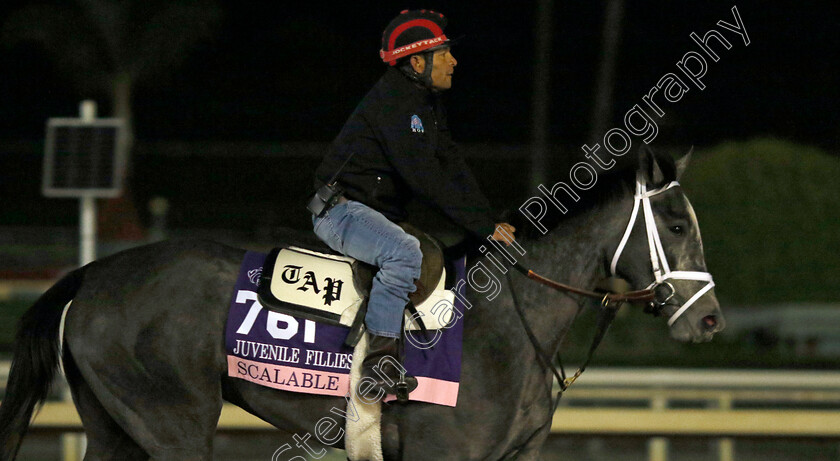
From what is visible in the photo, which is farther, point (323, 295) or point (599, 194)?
point (599, 194)

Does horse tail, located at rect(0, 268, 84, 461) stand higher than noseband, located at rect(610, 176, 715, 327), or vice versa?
noseband, located at rect(610, 176, 715, 327)

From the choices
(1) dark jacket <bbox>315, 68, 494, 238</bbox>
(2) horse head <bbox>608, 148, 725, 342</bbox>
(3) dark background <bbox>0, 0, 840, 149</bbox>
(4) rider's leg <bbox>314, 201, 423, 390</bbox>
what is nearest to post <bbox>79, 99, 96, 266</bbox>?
(1) dark jacket <bbox>315, 68, 494, 238</bbox>

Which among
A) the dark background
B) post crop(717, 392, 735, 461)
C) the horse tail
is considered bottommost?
post crop(717, 392, 735, 461)

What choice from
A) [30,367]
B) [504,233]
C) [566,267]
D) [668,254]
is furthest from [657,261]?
[30,367]

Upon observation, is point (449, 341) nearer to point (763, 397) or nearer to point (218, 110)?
point (763, 397)

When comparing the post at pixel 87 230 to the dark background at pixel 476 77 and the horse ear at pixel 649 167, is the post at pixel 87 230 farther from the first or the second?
the dark background at pixel 476 77

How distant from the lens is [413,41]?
417 centimetres

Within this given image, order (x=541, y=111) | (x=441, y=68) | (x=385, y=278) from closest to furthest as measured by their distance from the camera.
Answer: (x=385, y=278) < (x=441, y=68) < (x=541, y=111)

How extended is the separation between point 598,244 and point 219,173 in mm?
18758

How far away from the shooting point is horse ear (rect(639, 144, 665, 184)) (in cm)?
410

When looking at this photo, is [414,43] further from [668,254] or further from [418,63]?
[668,254]

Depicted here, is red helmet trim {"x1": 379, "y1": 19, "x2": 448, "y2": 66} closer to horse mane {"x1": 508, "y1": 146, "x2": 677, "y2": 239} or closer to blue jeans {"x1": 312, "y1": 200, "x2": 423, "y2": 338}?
blue jeans {"x1": 312, "y1": 200, "x2": 423, "y2": 338}

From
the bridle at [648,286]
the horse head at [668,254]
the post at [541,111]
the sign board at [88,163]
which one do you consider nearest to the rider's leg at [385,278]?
the bridle at [648,286]

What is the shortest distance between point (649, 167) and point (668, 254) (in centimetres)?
36
